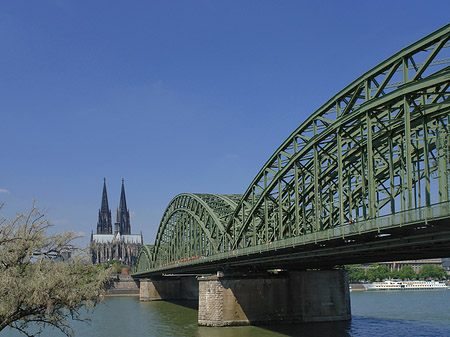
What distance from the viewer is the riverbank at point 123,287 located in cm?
15775

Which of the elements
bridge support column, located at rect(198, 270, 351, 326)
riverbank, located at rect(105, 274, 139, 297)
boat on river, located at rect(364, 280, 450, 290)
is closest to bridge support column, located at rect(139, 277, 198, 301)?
riverbank, located at rect(105, 274, 139, 297)

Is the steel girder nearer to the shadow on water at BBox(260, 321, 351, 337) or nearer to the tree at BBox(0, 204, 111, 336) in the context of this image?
the shadow on water at BBox(260, 321, 351, 337)

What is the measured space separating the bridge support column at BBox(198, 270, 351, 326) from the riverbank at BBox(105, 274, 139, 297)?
3933 inches

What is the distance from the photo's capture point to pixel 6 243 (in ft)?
92.0

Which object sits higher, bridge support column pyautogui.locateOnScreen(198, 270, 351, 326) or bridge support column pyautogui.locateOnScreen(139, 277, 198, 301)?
bridge support column pyautogui.locateOnScreen(198, 270, 351, 326)

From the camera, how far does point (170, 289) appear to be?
126750 millimetres

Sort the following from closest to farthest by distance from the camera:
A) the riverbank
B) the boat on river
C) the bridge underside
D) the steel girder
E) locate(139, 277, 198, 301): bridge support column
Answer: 1. the bridge underside
2. the steel girder
3. locate(139, 277, 198, 301): bridge support column
4. the riverbank
5. the boat on river

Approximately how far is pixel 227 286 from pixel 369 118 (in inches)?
1138

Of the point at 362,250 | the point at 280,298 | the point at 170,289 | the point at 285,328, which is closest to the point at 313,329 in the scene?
the point at 285,328

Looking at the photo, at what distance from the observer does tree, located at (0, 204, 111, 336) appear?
86.9ft

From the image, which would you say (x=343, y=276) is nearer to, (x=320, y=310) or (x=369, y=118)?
(x=320, y=310)

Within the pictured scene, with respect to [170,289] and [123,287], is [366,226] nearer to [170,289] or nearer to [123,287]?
[170,289]

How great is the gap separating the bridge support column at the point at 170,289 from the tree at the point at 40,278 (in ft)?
313

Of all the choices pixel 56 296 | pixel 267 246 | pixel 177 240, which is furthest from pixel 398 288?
pixel 56 296
